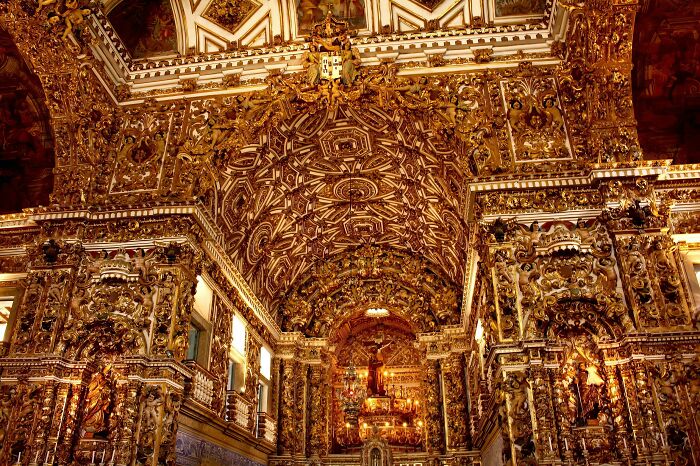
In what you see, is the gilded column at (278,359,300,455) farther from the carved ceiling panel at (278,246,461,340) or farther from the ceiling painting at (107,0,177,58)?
the ceiling painting at (107,0,177,58)

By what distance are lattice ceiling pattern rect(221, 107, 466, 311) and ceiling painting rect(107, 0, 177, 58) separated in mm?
2772

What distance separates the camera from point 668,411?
8.25 meters

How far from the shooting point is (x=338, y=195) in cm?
1620

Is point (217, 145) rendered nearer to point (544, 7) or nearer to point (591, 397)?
point (544, 7)

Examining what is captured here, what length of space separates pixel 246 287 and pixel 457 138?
21.8ft

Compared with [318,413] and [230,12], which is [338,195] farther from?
[318,413]

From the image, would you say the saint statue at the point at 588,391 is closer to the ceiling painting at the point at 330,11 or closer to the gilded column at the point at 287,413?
the ceiling painting at the point at 330,11

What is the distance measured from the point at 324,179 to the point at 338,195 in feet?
2.85

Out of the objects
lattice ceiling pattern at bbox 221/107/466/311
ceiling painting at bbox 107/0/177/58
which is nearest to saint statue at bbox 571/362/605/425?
lattice ceiling pattern at bbox 221/107/466/311

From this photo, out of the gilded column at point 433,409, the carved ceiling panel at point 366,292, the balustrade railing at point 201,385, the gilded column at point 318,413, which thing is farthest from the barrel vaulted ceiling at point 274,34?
the gilded column at point 433,409

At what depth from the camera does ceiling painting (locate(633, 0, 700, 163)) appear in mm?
11039

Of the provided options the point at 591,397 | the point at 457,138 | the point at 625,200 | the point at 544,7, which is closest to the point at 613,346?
the point at 591,397

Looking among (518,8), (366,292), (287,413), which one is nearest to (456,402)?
(366,292)

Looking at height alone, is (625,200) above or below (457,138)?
below
